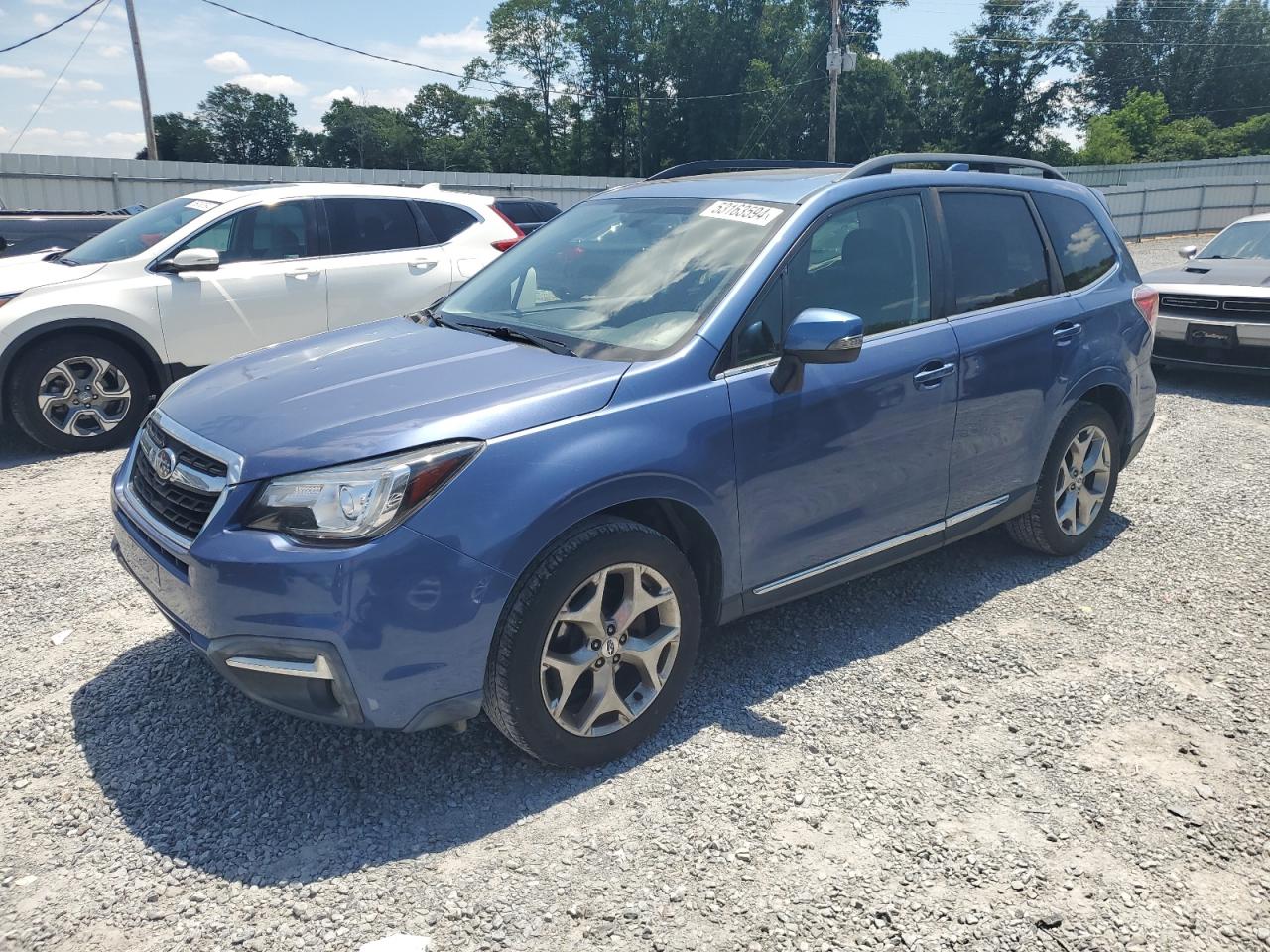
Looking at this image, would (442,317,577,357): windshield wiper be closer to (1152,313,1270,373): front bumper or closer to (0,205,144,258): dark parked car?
(1152,313,1270,373): front bumper

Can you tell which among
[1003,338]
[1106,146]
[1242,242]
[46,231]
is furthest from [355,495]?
[1106,146]

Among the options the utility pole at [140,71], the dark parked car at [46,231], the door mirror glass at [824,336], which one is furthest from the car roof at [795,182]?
the utility pole at [140,71]

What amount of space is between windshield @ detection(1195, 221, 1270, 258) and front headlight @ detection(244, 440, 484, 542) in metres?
9.74

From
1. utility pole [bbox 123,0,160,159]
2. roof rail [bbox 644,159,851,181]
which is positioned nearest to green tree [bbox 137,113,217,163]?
utility pole [bbox 123,0,160,159]

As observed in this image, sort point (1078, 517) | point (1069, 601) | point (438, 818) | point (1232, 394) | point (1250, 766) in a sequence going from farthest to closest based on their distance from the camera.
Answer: point (1232, 394) < point (1078, 517) < point (1069, 601) < point (1250, 766) < point (438, 818)

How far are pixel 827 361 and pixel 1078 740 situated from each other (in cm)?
152

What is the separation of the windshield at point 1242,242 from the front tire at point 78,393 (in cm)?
1002

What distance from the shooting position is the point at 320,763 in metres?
3.13

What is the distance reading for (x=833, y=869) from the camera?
265 cm

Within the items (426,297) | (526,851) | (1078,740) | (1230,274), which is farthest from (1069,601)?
(1230,274)

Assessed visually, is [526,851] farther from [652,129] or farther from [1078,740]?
[652,129]

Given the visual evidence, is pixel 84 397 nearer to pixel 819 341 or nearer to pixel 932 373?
pixel 819 341

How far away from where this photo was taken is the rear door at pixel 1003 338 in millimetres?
4062

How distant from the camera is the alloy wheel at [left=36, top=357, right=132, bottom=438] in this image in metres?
6.65
